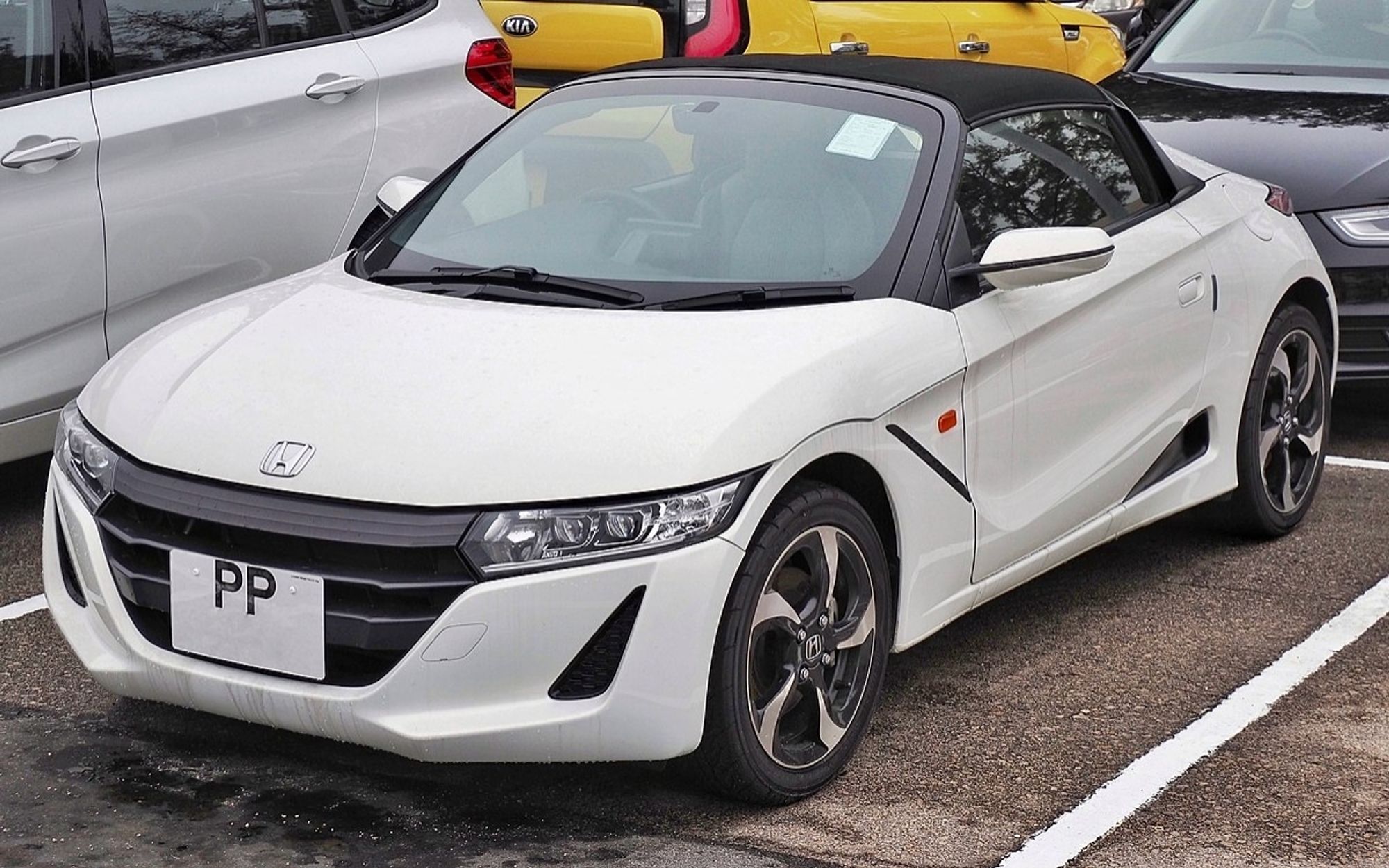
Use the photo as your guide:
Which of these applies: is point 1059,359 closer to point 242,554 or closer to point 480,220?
point 480,220

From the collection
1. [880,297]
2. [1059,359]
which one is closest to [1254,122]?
[1059,359]

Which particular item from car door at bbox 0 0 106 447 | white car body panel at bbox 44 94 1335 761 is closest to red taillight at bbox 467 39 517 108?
car door at bbox 0 0 106 447

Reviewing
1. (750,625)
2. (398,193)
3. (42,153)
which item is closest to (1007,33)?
(398,193)

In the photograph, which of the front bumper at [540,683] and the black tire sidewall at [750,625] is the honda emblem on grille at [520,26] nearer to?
the black tire sidewall at [750,625]

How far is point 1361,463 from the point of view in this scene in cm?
677

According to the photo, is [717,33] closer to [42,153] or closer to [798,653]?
[42,153]

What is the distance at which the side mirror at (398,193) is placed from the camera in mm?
5246

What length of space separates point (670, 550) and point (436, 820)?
796 mm

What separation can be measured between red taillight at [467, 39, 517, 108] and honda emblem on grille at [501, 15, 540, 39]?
2.43ft

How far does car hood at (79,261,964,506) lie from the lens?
3656 millimetres

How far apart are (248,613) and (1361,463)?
4410mm

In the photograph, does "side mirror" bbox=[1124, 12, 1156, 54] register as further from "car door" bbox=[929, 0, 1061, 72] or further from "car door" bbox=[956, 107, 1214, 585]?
"car door" bbox=[956, 107, 1214, 585]

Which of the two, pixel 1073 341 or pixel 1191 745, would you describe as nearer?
pixel 1191 745

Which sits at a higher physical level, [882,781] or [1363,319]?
[882,781]
